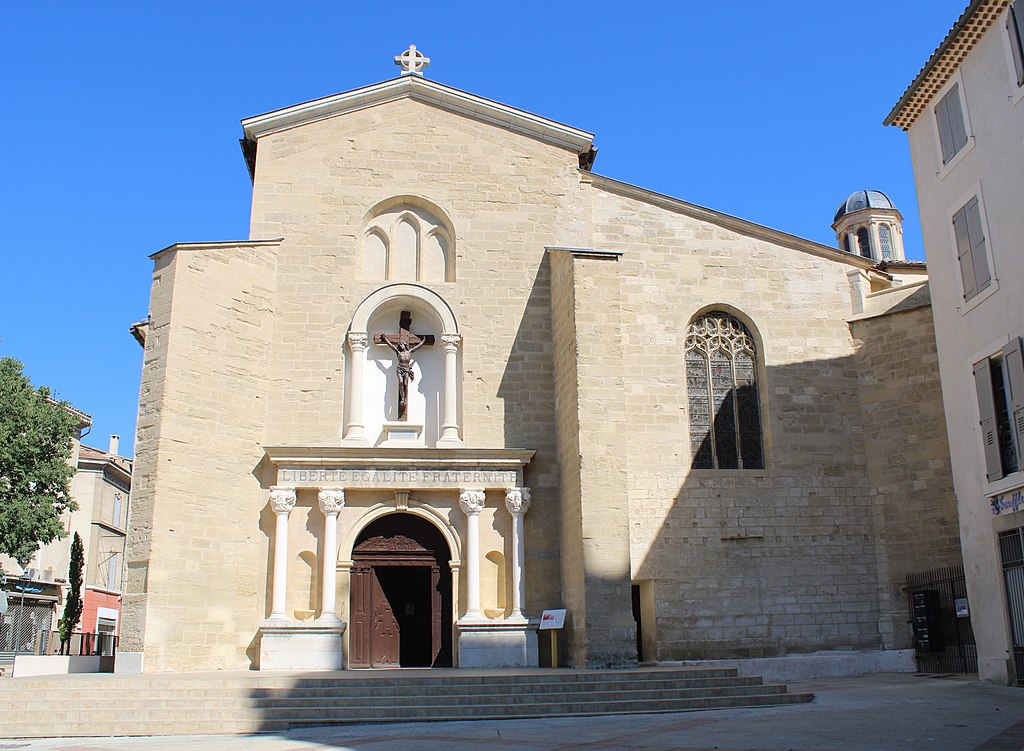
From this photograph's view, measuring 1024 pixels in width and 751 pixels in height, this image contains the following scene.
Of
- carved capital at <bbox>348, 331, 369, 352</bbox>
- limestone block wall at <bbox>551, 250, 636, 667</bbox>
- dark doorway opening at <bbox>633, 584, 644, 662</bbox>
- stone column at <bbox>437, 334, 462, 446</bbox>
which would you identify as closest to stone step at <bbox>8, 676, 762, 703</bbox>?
limestone block wall at <bbox>551, 250, 636, 667</bbox>

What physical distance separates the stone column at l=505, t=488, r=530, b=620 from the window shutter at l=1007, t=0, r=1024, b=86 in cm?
888

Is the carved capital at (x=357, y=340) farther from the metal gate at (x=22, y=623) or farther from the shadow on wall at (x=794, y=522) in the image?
the metal gate at (x=22, y=623)

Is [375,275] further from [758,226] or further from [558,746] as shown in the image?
[558,746]

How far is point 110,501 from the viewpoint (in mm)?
36062

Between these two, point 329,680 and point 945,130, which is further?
point 945,130

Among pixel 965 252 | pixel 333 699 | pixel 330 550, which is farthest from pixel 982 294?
pixel 330 550

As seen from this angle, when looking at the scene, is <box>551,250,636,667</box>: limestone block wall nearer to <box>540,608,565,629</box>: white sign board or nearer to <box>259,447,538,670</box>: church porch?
<box>540,608,565,629</box>: white sign board

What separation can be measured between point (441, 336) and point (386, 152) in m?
3.52

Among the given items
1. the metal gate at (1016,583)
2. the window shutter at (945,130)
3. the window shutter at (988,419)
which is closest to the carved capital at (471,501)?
the window shutter at (988,419)

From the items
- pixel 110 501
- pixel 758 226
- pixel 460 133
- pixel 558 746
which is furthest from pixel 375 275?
pixel 110 501

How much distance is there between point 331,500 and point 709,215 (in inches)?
322

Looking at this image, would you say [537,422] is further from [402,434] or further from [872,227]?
[872,227]

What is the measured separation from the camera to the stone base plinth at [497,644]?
14547 millimetres

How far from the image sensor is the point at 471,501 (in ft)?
49.8
